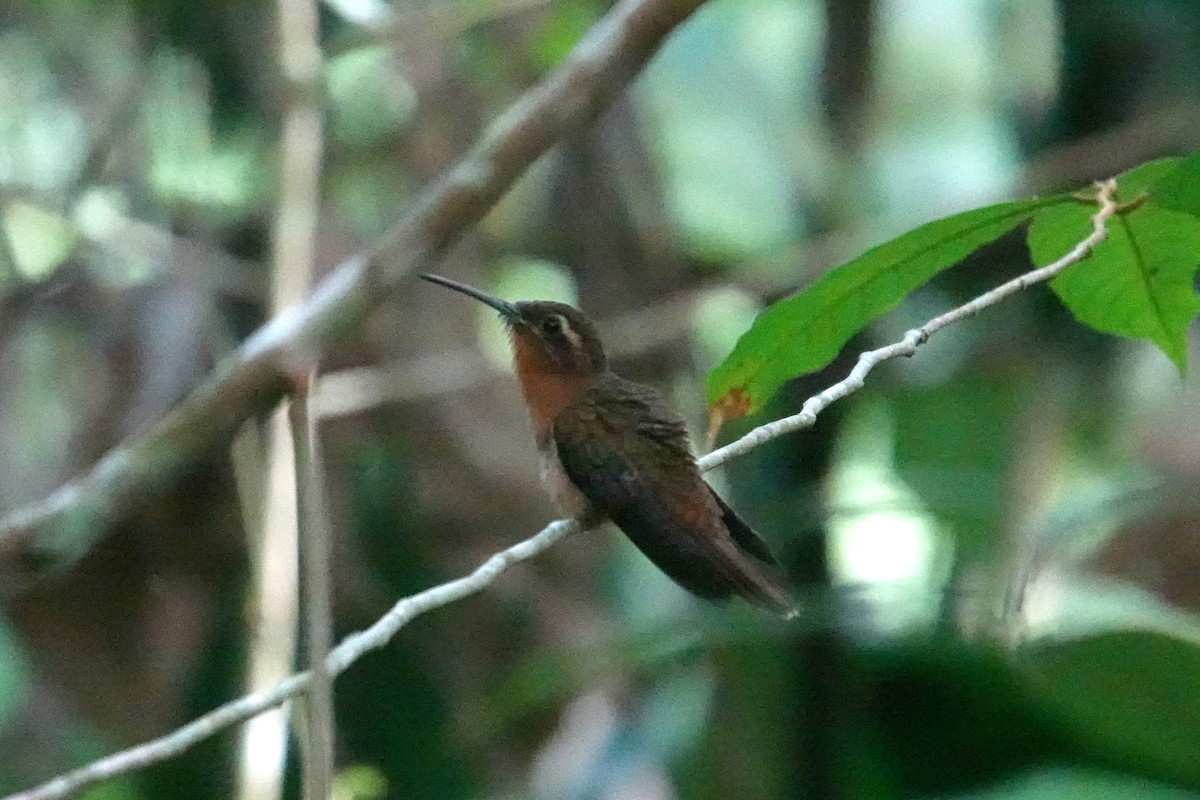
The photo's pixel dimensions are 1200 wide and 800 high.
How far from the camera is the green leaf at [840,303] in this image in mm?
1395

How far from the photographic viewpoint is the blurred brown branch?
6.35ft

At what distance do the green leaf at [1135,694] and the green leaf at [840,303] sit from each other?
88 centimetres

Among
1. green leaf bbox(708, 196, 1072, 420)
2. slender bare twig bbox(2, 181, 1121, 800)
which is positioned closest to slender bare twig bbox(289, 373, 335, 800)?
slender bare twig bbox(2, 181, 1121, 800)

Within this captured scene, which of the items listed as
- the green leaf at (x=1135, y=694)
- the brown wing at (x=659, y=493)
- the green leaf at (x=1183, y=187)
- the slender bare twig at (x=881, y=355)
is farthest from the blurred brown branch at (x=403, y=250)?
the green leaf at (x=1135, y=694)

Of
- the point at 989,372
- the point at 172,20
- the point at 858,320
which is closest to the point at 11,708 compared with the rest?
the point at 172,20

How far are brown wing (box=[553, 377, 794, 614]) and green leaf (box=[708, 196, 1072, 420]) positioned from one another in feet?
0.94

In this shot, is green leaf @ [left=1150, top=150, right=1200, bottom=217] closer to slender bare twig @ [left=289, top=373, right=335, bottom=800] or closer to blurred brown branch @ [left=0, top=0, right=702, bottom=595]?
blurred brown branch @ [left=0, top=0, right=702, bottom=595]

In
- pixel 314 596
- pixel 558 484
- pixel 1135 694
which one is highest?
pixel 558 484

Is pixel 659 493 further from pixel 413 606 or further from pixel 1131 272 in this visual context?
pixel 1131 272

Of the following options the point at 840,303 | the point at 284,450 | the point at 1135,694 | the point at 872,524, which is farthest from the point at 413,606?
the point at 872,524

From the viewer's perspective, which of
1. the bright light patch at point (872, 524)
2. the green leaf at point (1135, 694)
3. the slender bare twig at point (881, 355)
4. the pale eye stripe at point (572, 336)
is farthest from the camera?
the bright light patch at point (872, 524)

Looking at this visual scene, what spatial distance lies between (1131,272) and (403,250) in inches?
38.1

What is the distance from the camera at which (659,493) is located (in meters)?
2.02

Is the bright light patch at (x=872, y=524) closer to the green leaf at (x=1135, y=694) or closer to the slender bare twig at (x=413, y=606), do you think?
the green leaf at (x=1135, y=694)
